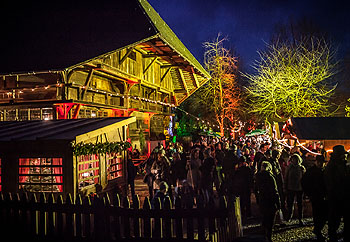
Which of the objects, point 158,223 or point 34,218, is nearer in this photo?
point 158,223

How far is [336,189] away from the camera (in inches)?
207

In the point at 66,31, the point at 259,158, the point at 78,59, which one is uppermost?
the point at 66,31

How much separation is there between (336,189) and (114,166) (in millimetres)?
7061

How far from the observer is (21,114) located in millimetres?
13523

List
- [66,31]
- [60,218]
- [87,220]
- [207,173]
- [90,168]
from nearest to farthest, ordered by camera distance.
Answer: [87,220] < [60,218] < [90,168] < [207,173] < [66,31]

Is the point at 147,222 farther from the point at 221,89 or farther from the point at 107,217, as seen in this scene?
the point at 221,89

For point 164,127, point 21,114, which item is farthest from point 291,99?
point 21,114

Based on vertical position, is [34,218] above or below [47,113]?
below

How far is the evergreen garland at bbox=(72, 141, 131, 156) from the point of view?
750 cm

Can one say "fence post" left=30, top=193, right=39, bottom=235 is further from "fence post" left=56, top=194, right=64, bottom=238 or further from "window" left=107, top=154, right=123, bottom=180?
"window" left=107, top=154, right=123, bottom=180

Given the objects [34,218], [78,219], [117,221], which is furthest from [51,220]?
[117,221]

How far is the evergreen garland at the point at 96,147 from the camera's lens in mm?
7496

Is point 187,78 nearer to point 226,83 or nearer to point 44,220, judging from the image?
point 226,83

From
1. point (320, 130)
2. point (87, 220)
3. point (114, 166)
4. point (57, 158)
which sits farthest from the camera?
point (320, 130)
